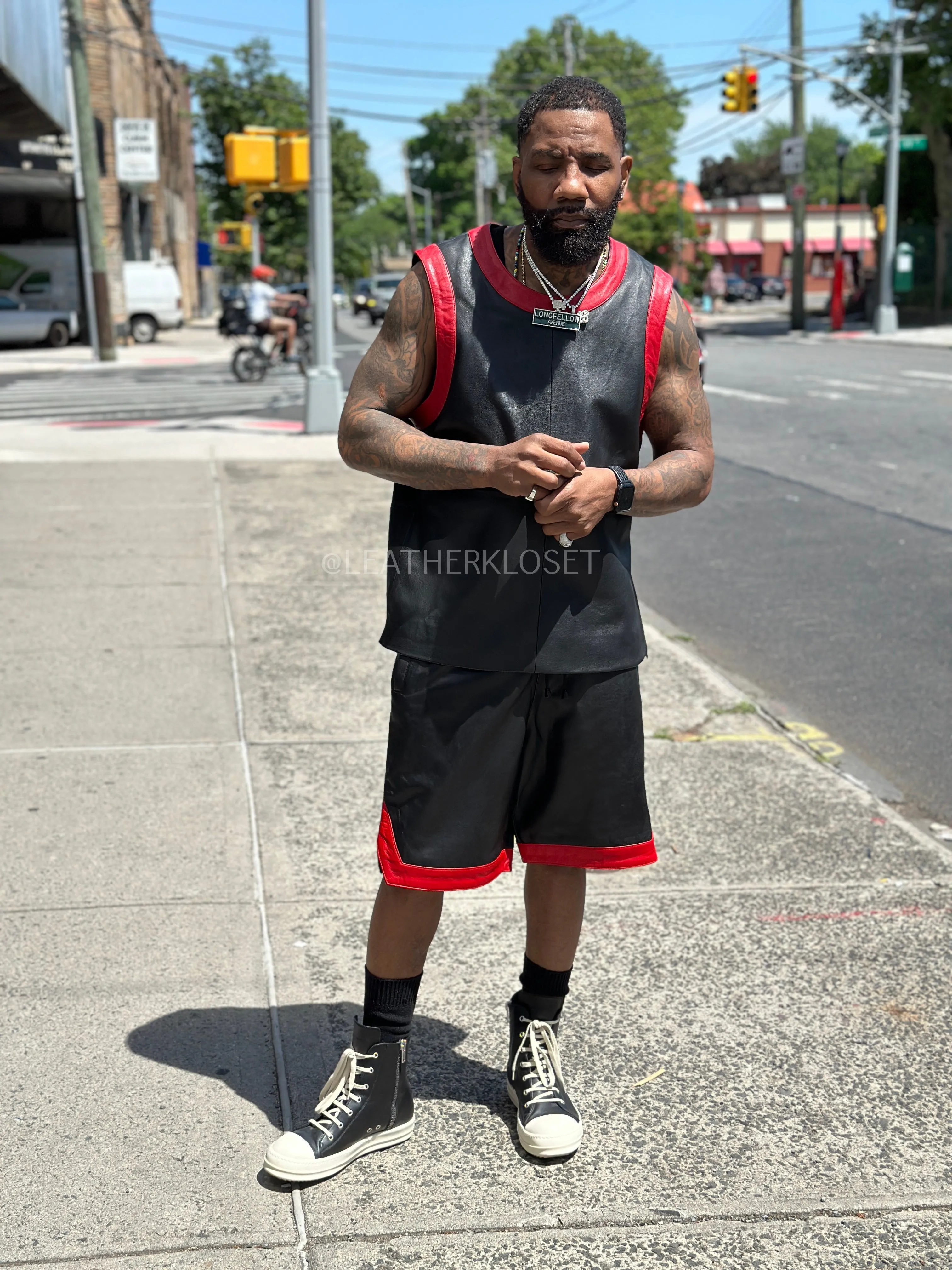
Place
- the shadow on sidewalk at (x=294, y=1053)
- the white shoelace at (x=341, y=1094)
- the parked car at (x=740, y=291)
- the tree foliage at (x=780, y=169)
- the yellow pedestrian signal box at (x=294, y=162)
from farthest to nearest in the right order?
1. the tree foliage at (x=780, y=169)
2. the parked car at (x=740, y=291)
3. the yellow pedestrian signal box at (x=294, y=162)
4. the shadow on sidewalk at (x=294, y=1053)
5. the white shoelace at (x=341, y=1094)

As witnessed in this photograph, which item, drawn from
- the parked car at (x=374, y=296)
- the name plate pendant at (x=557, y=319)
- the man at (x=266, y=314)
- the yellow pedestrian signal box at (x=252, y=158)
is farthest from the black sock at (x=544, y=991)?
the parked car at (x=374, y=296)

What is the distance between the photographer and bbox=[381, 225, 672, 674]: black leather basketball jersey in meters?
2.45

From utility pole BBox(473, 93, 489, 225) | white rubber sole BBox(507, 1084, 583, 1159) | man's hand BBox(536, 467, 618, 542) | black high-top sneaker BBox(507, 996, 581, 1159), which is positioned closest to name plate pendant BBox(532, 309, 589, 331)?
man's hand BBox(536, 467, 618, 542)

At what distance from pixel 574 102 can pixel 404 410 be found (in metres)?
0.62

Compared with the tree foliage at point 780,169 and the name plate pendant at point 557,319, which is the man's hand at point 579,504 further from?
the tree foliage at point 780,169

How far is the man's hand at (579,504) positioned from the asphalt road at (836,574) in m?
2.71

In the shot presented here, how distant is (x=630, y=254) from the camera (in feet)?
8.56

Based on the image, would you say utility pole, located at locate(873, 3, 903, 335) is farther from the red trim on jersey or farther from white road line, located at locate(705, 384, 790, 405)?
the red trim on jersey

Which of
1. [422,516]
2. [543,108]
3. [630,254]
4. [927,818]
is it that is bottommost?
[927,818]

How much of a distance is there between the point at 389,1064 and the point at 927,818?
2569 mm

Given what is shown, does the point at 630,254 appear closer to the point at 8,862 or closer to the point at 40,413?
the point at 8,862

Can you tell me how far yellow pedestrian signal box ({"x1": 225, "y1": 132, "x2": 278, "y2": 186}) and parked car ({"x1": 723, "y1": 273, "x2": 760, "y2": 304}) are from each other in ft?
202

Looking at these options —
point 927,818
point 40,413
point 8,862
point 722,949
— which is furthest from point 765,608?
point 40,413

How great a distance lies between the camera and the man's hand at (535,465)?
2.29m
